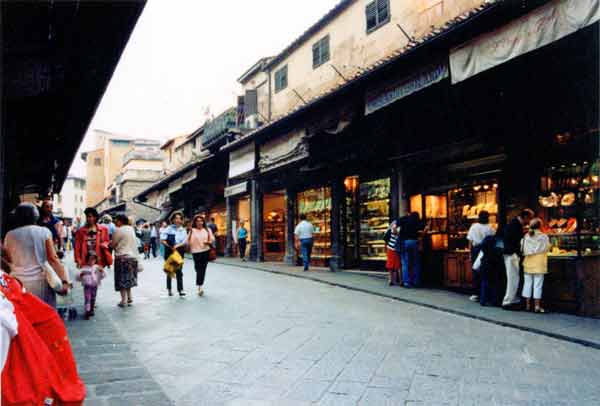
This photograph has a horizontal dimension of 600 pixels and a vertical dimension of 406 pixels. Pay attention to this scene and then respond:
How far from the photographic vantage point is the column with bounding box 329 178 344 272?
625 inches

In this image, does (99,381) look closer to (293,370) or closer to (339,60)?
(293,370)

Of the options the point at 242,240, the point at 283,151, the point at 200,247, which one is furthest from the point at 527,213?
the point at 242,240

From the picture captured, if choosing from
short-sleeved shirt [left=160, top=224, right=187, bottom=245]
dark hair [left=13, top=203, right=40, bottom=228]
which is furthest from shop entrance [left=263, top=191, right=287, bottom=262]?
dark hair [left=13, top=203, right=40, bottom=228]

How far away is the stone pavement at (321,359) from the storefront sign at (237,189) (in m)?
12.7

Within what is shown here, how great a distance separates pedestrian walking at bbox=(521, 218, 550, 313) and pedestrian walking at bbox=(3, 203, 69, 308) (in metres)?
6.92

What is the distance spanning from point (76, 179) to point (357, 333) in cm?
9366

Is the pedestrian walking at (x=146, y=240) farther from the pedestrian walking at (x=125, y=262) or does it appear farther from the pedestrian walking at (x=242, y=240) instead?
the pedestrian walking at (x=125, y=262)

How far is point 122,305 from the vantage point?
9.58 m

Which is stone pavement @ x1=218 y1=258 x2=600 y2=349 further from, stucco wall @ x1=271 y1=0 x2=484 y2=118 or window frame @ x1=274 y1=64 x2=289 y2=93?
window frame @ x1=274 y1=64 x2=289 y2=93

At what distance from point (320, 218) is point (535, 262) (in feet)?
30.9

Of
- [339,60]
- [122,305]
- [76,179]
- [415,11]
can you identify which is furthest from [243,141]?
[76,179]

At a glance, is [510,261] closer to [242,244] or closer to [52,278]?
[52,278]

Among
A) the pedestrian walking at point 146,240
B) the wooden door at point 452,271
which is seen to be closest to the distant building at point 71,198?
the pedestrian walking at point 146,240

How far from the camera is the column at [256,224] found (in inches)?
835
